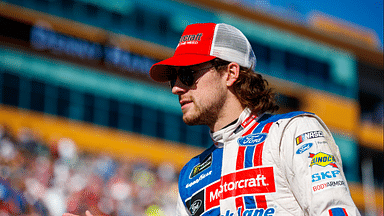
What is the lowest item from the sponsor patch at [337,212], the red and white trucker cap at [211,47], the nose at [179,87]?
the sponsor patch at [337,212]

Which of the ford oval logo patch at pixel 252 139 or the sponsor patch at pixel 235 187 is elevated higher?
the ford oval logo patch at pixel 252 139

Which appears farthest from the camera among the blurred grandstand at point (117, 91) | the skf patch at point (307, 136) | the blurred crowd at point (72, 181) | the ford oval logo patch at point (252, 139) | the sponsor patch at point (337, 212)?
the blurred grandstand at point (117, 91)

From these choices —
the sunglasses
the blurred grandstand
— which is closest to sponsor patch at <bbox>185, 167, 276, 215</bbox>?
the sunglasses

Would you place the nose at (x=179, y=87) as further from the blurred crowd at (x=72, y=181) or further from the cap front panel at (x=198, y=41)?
the blurred crowd at (x=72, y=181)

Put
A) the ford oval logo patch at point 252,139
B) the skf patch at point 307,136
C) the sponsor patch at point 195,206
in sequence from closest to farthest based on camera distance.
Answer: the skf patch at point 307,136 → the ford oval logo patch at point 252,139 → the sponsor patch at point 195,206

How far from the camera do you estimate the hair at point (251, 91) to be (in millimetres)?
2904

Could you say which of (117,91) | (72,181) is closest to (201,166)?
(72,181)

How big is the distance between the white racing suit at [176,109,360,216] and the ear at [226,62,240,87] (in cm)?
20

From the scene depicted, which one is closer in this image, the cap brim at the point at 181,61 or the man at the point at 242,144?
the man at the point at 242,144

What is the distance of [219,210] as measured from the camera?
2.55 metres

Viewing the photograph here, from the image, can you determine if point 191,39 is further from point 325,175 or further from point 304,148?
point 325,175

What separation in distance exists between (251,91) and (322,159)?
2.71 ft

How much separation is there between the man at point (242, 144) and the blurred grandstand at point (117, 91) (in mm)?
11798

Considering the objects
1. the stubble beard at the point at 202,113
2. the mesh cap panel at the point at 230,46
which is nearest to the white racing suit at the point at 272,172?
the stubble beard at the point at 202,113
